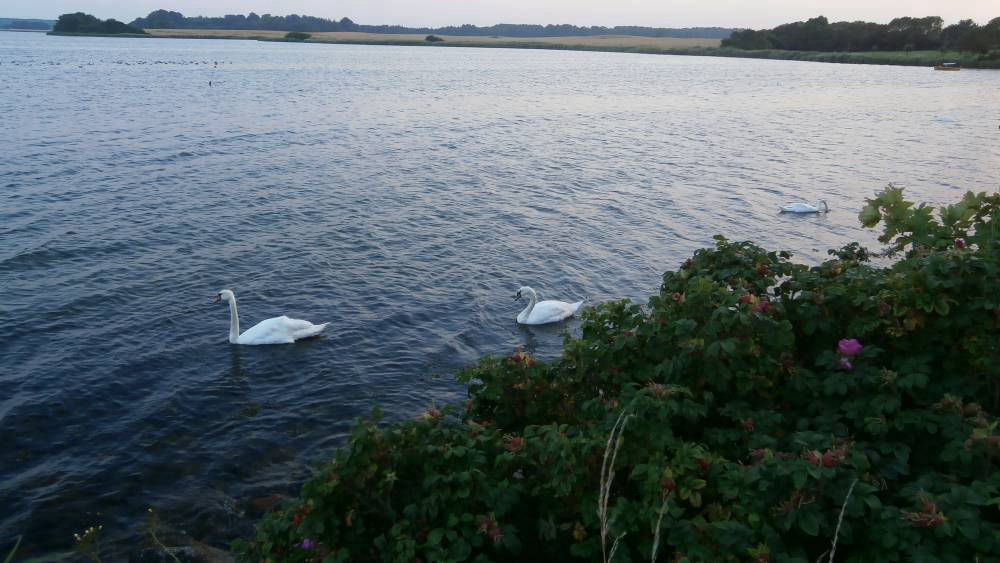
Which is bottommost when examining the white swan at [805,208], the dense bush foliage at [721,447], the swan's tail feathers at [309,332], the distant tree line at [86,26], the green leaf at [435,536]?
the swan's tail feathers at [309,332]

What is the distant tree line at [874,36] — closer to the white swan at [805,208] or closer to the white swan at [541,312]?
the white swan at [805,208]

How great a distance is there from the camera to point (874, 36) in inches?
4806

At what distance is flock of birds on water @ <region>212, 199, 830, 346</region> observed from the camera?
12055 millimetres

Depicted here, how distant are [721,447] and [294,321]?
9.02 meters

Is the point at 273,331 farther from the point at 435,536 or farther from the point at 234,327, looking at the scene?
the point at 435,536

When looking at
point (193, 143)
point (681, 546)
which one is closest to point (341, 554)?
point (681, 546)

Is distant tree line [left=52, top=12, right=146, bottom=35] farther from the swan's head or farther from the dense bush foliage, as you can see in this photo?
the dense bush foliage

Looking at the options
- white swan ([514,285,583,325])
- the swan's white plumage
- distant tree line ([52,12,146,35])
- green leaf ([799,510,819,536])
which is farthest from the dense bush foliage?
distant tree line ([52,12,146,35])

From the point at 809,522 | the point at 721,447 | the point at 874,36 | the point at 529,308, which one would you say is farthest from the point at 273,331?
the point at 874,36

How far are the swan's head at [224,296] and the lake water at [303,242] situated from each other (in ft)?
1.56

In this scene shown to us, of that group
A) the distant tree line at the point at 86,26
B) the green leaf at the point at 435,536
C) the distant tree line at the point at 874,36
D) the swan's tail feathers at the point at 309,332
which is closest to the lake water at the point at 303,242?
the swan's tail feathers at the point at 309,332

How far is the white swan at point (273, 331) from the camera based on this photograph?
1204 cm

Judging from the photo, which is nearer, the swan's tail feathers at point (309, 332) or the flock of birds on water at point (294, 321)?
the flock of birds on water at point (294, 321)

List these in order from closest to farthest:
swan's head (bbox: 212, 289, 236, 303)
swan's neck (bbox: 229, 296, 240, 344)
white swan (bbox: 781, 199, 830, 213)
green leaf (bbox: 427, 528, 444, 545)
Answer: green leaf (bbox: 427, 528, 444, 545) < swan's neck (bbox: 229, 296, 240, 344) < swan's head (bbox: 212, 289, 236, 303) < white swan (bbox: 781, 199, 830, 213)
